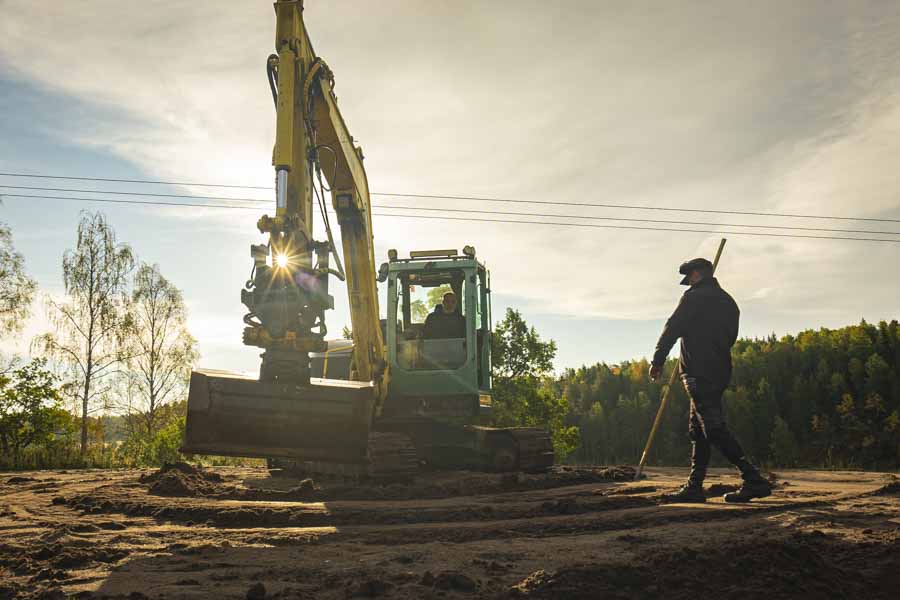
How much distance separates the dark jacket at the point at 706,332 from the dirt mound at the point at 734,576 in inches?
101

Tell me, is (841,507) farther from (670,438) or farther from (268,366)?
(670,438)

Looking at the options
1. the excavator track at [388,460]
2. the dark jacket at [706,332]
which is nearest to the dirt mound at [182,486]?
the excavator track at [388,460]

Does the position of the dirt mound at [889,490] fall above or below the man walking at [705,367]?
below

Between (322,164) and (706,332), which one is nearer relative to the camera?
(706,332)

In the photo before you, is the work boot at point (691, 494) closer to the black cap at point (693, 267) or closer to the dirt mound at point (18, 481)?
the black cap at point (693, 267)

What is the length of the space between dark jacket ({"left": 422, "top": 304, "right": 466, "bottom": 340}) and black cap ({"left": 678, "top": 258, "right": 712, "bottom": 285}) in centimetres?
433

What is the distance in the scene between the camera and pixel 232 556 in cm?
424

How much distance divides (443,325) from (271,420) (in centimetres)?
511

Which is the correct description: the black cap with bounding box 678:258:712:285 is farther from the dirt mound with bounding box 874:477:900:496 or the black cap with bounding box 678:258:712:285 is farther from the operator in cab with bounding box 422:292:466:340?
the operator in cab with bounding box 422:292:466:340

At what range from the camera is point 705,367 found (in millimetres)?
6285

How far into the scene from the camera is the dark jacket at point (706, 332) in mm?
6289

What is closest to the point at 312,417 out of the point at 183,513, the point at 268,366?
the point at 268,366

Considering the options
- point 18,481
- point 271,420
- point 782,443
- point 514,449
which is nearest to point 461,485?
point 514,449

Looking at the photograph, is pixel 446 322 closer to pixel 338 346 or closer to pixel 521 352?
pixel 338 346
